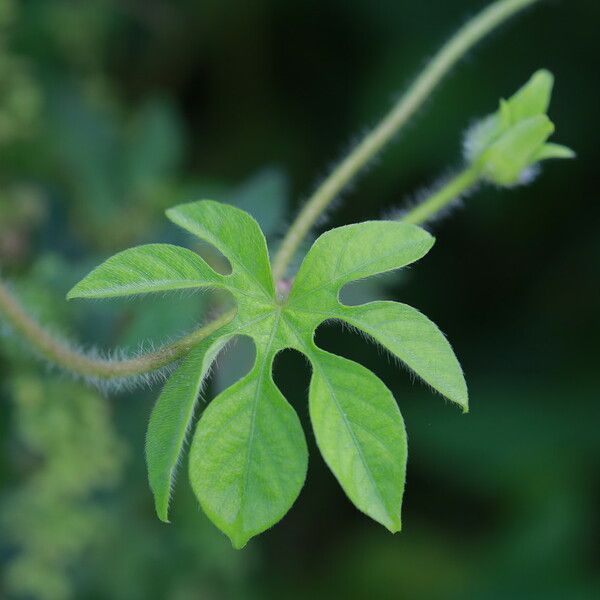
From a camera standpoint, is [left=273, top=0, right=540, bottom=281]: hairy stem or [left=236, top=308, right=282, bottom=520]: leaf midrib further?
[left=273, top=0, right=540, bottom=281]: hairy stem

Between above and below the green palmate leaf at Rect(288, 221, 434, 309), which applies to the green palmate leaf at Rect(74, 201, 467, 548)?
below

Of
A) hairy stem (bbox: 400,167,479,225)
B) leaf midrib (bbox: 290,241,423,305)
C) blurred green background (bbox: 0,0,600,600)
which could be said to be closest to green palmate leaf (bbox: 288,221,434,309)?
leaf midrib (bbox: 290,241,423,305)

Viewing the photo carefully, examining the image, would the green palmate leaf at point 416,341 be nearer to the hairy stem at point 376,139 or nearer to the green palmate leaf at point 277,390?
the green palmate leaf at point 277,390

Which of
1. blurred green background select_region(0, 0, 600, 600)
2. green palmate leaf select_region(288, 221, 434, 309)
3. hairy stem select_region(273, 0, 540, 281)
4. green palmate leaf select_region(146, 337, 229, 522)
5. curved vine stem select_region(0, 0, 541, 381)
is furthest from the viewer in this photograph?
blurred green background select_region(0, 0, 600, 600)

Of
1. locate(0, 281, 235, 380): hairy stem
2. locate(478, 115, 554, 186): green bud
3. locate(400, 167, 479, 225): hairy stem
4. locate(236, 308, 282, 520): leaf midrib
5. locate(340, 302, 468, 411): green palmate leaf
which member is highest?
locate(478, 115, 554, 186): green bud

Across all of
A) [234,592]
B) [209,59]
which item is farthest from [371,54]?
[234,592]

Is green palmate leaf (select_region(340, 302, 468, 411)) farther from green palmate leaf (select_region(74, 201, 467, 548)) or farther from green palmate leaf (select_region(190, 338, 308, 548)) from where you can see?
green palmate leaf (select_region(190, 338, 308, 548))

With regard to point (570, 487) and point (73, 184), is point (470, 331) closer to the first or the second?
point (570, 487)
